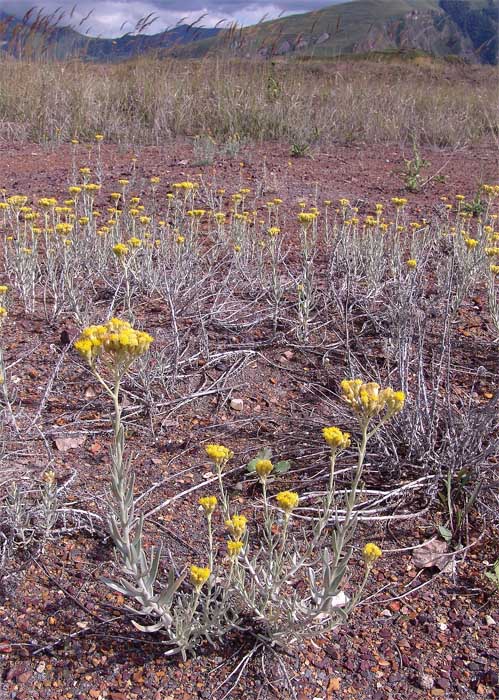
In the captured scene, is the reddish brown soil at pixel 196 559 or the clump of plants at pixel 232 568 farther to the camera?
the reddish brown soil at pixel 196 559

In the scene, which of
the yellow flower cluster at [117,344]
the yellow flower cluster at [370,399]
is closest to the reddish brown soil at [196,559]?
the yellow flower cluster at [370,399]

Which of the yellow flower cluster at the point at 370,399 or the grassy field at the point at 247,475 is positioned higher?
the yellow flower cluster at the point at 370,399

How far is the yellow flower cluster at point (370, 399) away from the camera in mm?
1521

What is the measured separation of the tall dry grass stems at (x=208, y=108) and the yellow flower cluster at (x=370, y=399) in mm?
7782

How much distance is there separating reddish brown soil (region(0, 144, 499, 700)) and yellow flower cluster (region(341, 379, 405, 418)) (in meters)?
0.76

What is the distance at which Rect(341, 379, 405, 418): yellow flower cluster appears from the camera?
4.99ft

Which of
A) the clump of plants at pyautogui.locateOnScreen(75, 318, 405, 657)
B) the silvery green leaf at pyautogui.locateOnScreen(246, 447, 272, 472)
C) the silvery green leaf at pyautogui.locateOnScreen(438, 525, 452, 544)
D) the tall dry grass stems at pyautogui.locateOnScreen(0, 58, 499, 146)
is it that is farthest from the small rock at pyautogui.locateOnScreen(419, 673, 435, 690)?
the tall dry grass stems at pyautogui.locateOnScreen(0, 58, 499, 146)

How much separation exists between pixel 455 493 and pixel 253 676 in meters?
1.08

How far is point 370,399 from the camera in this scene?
1.52m

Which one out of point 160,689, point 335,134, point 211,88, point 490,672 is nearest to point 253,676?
point 160,689

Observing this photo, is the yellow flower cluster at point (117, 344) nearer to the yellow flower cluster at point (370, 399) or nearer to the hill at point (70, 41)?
the yellow flower cluster at point (370, 399)

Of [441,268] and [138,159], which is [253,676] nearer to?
[441,268]

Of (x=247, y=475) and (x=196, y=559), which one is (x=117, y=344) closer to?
(x=196, y=559)

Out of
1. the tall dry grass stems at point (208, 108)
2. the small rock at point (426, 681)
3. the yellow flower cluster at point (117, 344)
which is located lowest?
the small rock at point (426, 681)
